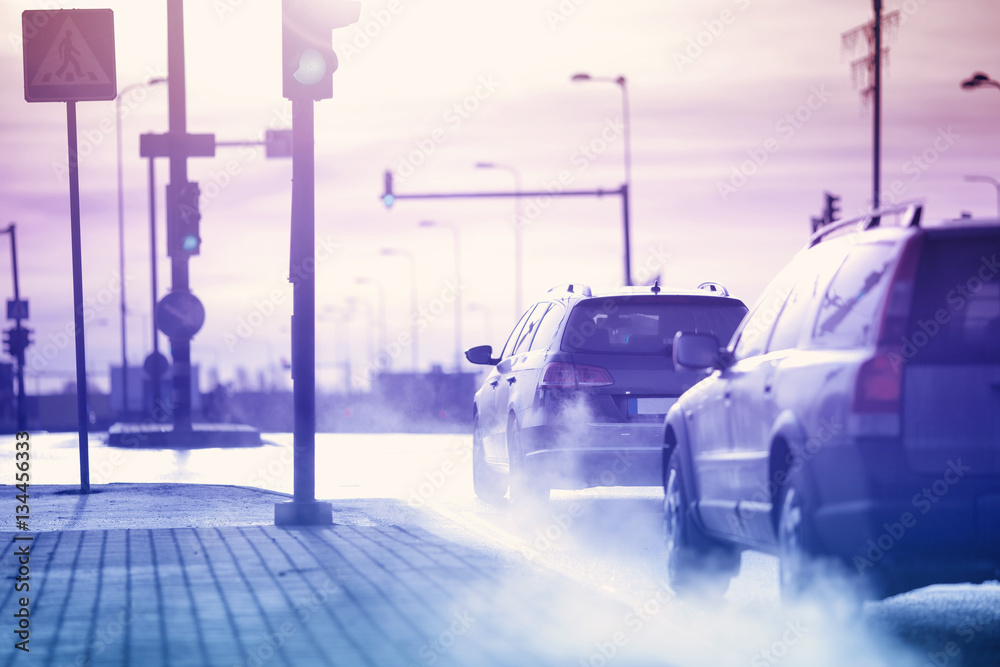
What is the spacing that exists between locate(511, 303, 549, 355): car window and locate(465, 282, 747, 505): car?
908 millimetres

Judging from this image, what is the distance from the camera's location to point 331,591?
8336 millimetres

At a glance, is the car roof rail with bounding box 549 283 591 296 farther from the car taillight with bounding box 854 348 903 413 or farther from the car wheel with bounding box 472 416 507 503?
the car taillight with bounding box 854 348 903 413

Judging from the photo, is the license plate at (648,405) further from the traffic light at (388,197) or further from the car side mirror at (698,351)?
the traffic light at (388,197)

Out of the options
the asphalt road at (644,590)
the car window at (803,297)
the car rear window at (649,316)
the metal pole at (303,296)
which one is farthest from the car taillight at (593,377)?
the car window at (803,297)

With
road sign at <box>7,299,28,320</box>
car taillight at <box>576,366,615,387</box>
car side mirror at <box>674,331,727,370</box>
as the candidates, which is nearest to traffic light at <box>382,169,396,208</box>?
road sign at <box>7,299,28,320</box>

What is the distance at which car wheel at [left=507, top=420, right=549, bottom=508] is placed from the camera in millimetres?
12945

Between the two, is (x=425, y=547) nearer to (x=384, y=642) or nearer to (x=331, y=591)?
(x=331, y=591)

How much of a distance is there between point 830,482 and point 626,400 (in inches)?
245

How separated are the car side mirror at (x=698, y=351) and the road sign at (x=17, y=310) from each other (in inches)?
1685

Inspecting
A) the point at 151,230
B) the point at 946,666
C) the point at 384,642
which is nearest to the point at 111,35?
the point at 384,642

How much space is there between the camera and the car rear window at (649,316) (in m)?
12.9

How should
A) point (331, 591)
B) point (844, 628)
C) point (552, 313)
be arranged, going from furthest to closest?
1. point (552, 313)
2. point (331, 591)
3. point (844, 628)

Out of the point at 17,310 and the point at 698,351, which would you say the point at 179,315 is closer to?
the point at 698,351

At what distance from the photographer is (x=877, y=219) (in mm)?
7414
